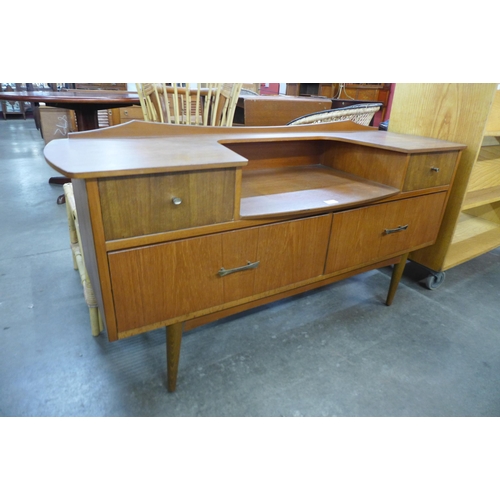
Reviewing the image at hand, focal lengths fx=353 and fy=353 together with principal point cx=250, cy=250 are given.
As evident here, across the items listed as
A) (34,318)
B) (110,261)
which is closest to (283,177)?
(110,261)

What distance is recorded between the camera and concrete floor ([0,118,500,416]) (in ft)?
3.99

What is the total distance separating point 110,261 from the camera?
86 centimetres

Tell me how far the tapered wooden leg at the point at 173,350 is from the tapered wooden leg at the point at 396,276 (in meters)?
1.09

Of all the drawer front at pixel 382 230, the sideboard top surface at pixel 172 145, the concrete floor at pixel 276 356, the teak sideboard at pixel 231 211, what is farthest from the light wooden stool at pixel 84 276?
the drawer front at pixel 382 230

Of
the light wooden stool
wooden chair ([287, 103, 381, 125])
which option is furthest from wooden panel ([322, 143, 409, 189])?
the light wooden stool

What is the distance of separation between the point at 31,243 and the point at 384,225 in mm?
2106

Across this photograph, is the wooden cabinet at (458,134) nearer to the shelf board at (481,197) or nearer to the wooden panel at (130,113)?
the shelf board at (481,197)

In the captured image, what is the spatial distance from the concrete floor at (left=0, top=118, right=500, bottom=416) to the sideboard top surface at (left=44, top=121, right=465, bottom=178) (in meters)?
0.80

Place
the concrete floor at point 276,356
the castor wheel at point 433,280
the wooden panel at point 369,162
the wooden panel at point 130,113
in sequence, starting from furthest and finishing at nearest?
the wooden panel at point 130,113 → the castor wheel at point 433,280 → the wooden panel at point 369,162 → the concrete floor at point 276,356

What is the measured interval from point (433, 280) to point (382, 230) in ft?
2.51

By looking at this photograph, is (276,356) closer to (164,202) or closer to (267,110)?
(164,202)

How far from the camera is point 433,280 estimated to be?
1930 millimetres

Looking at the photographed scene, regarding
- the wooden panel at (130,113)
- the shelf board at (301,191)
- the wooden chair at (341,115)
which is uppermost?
the wooden chair at (341,115)

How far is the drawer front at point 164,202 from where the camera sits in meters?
0.81
